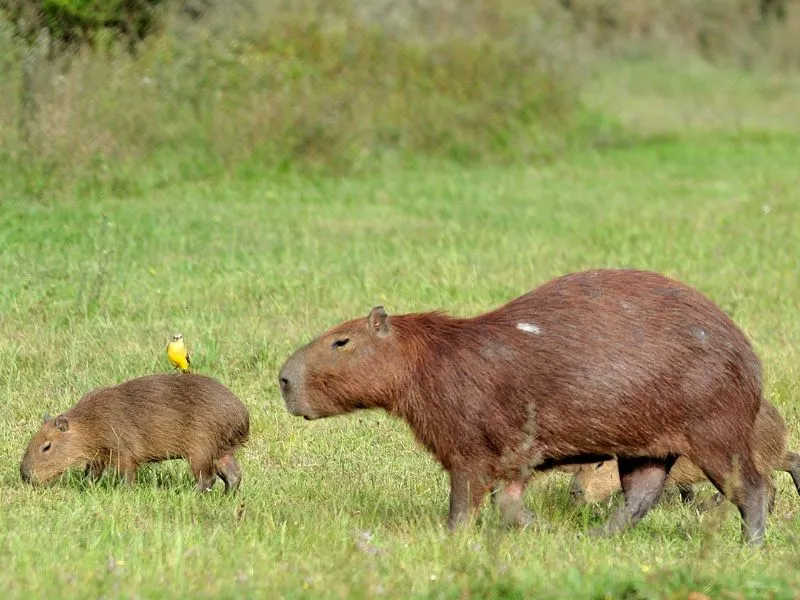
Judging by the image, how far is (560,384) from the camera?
561 cm

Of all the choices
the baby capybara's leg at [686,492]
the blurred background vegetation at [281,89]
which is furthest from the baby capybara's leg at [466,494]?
the blurred background vegetation at [281,89]

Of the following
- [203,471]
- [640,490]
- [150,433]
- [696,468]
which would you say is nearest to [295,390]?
[203,471]

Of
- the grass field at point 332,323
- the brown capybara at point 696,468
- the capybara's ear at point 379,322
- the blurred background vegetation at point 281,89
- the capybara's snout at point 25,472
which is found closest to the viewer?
the grass field at point 332,323

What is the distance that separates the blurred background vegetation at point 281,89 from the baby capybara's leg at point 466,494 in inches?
302

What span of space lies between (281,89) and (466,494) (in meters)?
10.8

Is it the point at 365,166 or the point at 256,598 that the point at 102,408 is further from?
the point at 365,166

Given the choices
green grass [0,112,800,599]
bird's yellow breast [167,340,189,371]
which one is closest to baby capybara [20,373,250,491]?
green grass [0,112,800,599]

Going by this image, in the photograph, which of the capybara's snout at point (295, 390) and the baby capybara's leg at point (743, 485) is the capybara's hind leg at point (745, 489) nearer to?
the baby capybara's leg at point (743, 485)

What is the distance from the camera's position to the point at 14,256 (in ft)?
34.1

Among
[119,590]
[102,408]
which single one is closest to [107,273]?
[102,408]

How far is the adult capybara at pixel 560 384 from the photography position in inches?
220

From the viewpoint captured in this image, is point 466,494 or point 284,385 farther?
point 284,385

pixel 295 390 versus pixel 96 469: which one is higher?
pixel 295 390

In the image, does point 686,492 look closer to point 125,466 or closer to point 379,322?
point 379,322
